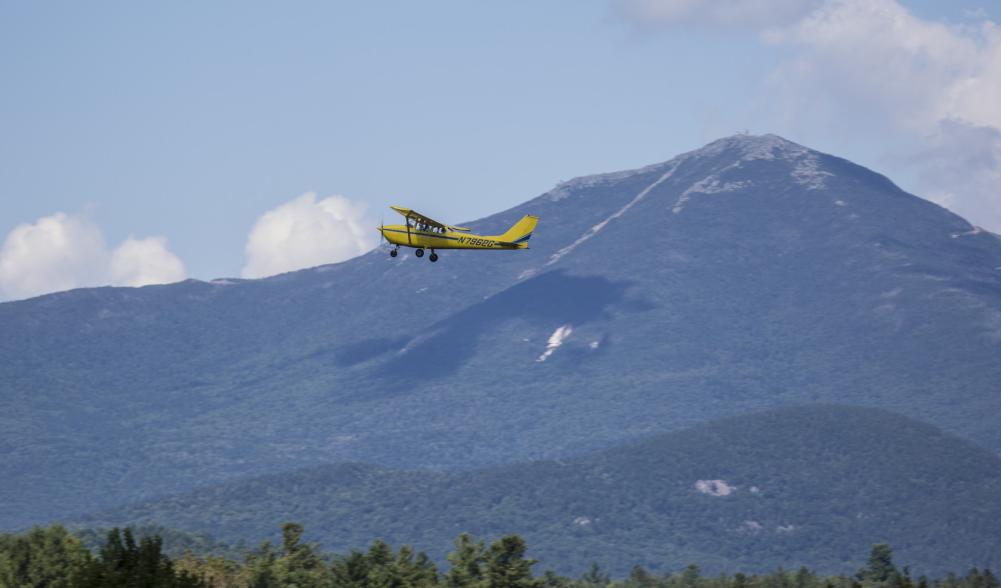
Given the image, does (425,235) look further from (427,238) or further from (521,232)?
(521,232)

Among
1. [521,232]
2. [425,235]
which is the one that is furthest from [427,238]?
[521,232]

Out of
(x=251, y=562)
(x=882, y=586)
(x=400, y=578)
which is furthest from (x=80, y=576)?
(x=882, y=586)

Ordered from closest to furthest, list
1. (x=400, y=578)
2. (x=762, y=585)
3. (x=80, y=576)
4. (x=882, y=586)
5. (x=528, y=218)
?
(x=80, y=576)
(x=400, y=578)
(x=528, y=218)
(x=762, y=585)
(x=882, y=586)

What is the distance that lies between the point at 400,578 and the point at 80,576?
36805 mm

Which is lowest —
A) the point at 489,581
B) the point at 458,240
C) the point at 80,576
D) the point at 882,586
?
the point at 882,586

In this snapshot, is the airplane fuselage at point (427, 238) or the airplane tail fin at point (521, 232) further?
the airplane tail fin at point (521, 232)

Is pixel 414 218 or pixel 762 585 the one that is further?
pixel 762 585

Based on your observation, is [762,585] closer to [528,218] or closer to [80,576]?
[528,218]

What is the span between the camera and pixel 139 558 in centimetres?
7338

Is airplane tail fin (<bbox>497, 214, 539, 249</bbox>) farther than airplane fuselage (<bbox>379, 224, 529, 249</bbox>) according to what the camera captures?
Yes

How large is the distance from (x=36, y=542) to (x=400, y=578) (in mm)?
27964

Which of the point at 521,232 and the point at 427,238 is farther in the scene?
the point at 521,232

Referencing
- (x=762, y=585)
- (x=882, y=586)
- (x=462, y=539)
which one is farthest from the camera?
(x=882, y=586)

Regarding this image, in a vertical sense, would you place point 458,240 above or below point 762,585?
above
